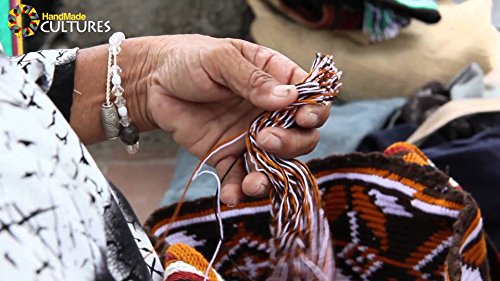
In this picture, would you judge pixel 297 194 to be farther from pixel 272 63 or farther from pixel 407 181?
pixel 407 181

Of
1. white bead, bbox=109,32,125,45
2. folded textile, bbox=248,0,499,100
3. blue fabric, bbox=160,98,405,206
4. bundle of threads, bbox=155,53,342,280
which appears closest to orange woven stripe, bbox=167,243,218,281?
bundle of threads, bbox=155,53,342,280

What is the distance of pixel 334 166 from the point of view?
0.95m

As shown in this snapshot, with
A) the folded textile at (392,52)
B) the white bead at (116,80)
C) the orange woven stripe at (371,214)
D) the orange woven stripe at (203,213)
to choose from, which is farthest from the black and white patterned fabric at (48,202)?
the folded textile at (392,52)

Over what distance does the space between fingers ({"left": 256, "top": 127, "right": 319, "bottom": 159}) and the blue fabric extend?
0.60 metres

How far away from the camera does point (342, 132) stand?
4.52ft

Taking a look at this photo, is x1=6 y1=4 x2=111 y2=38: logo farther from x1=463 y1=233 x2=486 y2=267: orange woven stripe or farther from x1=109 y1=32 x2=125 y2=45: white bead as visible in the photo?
x1=463 y1=233 x2=486 y2=267: orange woven stripe

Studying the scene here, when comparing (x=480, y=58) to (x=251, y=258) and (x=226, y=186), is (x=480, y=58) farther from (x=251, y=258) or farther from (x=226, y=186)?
(x=226, y=186)

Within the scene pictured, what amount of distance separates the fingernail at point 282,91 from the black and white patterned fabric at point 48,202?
0.61 ft

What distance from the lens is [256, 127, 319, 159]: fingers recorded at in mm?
651

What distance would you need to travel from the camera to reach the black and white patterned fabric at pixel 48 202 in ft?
1.50

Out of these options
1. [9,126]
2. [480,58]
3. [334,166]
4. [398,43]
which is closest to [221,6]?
[398,43]

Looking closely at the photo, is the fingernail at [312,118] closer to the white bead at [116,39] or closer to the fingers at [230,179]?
the fingers at [230,179]

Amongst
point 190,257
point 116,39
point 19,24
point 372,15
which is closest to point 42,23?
point 19,24

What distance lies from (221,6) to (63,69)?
1151 millimetres
